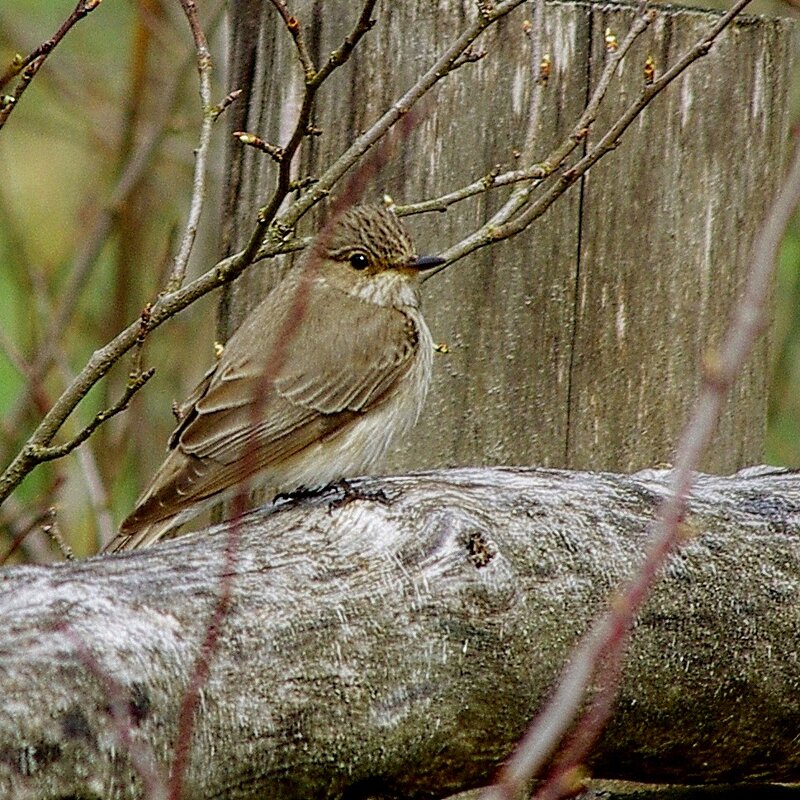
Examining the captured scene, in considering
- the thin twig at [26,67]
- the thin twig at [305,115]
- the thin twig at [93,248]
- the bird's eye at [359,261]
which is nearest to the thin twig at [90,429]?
the thin twig at [305,115]

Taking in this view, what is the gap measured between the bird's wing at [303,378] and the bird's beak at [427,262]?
1.07 feet

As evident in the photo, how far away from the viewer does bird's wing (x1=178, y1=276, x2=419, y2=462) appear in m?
4.62

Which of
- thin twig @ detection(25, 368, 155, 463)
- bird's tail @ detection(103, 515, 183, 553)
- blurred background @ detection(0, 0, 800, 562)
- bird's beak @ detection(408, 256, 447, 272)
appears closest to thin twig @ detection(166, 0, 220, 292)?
thin twig @ detection(25, 368, 155, 463)

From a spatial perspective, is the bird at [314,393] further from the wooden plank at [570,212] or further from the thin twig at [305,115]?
the thin twig at [305,115]

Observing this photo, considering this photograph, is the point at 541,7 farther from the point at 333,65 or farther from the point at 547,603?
the point at 547,603

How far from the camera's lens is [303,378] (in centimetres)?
487

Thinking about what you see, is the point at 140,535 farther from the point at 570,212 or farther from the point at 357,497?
the point at 570,212

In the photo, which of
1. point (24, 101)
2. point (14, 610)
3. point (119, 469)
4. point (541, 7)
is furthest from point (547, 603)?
point (24, 101)

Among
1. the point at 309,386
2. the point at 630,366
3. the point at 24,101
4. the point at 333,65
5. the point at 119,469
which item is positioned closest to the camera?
the point at 333,65

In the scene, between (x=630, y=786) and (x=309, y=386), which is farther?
(x=309, y=386)

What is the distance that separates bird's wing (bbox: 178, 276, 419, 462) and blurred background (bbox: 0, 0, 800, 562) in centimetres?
73

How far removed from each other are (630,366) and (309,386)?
1.04m

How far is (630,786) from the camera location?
423 centimetres

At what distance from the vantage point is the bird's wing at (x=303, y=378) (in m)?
4.62
